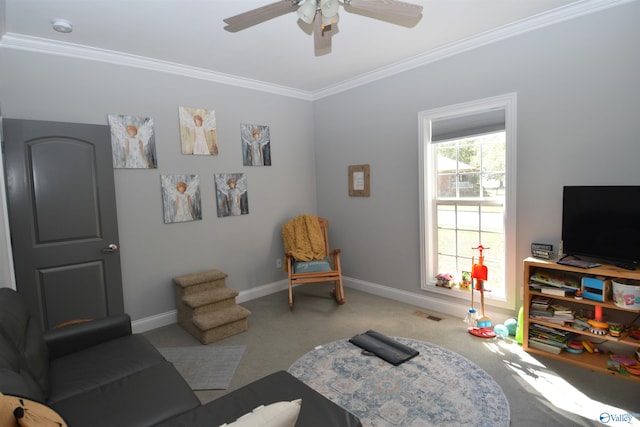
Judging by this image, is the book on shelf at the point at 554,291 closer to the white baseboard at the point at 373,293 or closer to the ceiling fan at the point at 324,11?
the white baseboard at the point at 373,293

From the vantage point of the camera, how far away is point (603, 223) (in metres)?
2.43

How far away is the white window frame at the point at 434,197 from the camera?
2955 millimetres

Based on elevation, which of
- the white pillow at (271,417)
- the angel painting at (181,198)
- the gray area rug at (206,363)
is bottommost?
the gray area rug at (206,363)

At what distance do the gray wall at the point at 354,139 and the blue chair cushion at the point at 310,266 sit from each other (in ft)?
1.88

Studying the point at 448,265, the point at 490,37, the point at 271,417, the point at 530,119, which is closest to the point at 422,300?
the point at 448,265

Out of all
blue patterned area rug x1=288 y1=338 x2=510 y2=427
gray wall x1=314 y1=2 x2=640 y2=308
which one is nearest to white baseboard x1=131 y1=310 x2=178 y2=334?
blue patterned area rug x1=288 y1=338 x2=510 y2=427

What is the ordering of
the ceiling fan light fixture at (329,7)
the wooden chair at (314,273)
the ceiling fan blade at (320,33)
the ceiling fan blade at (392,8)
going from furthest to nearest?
1. the wooden chair at (314,273)
2. the ceiling fan blade at (320,33)
3. the ceiling fan blade at (392,8)
4. the ceiling fan light fixture at (329,7)

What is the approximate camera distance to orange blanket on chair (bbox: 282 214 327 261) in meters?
4.18

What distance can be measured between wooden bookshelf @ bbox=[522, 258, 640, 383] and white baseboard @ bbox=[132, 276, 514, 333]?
Answer: 0.50m

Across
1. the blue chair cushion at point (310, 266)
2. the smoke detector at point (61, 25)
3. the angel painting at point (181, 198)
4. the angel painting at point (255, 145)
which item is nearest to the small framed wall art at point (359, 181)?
the blue chair cushion at point (310, 266)

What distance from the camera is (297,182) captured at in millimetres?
4648

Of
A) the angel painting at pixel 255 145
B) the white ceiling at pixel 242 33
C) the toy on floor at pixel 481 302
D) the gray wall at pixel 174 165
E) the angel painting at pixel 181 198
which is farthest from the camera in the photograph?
the angel painting at pixel 255 145

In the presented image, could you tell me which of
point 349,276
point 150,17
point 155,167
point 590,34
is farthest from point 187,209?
point 590,34

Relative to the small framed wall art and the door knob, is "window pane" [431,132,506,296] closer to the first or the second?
the small framed wall art
